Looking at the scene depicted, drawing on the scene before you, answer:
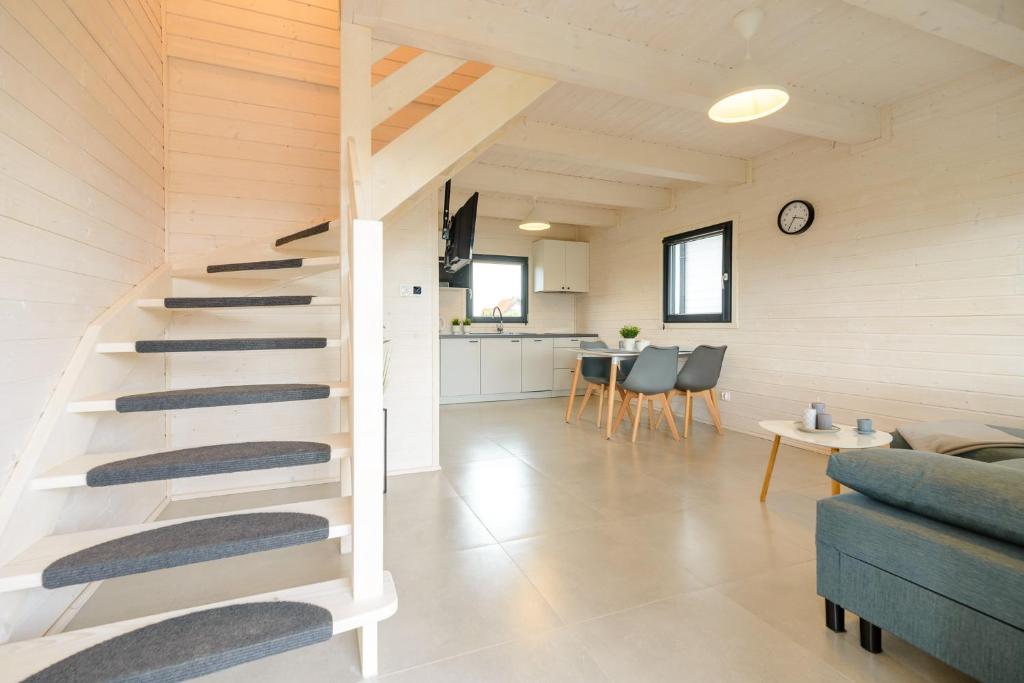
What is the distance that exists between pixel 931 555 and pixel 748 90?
1.90 metres

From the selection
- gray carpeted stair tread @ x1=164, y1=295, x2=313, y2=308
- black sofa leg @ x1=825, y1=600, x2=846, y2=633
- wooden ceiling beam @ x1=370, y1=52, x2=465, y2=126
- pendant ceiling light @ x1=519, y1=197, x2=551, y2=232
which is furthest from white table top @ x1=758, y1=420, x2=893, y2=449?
pendant ceiling light @ x1=519, y1=197, x2=551, y2=232

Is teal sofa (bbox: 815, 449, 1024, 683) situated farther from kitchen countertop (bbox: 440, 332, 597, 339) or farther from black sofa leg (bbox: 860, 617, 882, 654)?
kitchen countertop (bbox: 440, 332, 597, 339)

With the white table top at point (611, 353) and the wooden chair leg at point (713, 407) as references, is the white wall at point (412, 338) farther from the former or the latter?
the wooden chair leg at point (713, 407)

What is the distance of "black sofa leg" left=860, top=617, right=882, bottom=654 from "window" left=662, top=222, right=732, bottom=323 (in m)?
3.31

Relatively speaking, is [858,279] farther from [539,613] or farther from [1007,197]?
[539,613]

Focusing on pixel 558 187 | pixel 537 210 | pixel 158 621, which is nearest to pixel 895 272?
pixel 558 187

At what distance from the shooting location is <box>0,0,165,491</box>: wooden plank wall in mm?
1274

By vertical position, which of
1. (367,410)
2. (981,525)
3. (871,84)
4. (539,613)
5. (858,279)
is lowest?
(539,613)

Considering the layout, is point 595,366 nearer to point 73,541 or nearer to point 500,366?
point 500,366

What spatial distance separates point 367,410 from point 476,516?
52.0 inches

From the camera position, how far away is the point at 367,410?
1279mm

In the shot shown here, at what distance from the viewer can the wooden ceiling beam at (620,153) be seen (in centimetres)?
340

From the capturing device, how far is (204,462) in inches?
51.7

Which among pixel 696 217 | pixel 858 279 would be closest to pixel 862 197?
pixel 858 279
